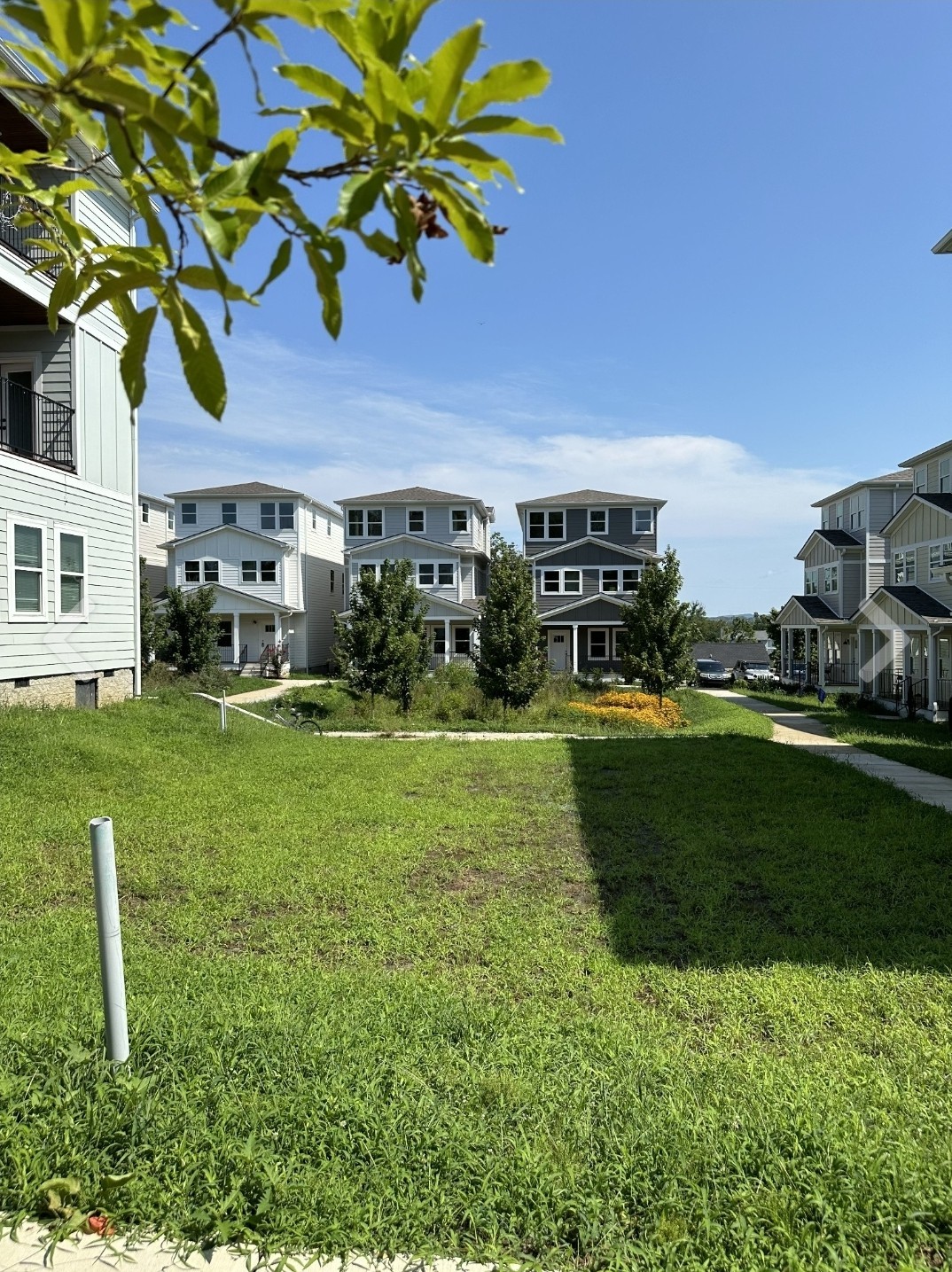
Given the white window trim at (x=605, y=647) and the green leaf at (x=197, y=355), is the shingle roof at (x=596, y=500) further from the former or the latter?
the green leaf at (x=197, y=355)

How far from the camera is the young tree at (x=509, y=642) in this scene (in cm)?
2159

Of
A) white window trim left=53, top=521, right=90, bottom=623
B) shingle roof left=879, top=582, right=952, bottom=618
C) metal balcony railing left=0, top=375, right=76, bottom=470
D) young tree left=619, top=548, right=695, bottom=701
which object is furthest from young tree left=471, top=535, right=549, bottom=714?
shingle roof left=879, top=582, right=952, bottom=618

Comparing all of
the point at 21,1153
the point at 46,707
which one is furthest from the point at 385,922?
the point at 46,707

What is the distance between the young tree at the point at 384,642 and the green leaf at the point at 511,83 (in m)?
20.1

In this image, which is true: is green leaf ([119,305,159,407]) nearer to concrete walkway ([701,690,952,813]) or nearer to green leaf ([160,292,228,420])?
green leaf ([160,292,228,420])

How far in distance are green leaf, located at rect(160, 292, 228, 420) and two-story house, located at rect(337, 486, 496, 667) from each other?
32.9m

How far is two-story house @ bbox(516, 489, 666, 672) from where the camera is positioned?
35125mm

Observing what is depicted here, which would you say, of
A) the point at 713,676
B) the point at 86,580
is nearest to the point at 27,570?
the point at 86,580

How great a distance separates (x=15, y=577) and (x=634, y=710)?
50.9ft

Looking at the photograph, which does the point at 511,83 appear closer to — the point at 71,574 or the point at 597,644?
the point at 71,574

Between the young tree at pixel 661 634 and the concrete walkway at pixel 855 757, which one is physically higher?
the young tree at pixel 661 634

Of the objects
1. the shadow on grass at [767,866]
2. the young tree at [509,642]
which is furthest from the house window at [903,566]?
the shadow on grass at [767,866]

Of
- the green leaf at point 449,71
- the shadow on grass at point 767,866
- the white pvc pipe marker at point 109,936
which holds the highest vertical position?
the green leaf at point 449,71

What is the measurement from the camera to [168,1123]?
2881mm
